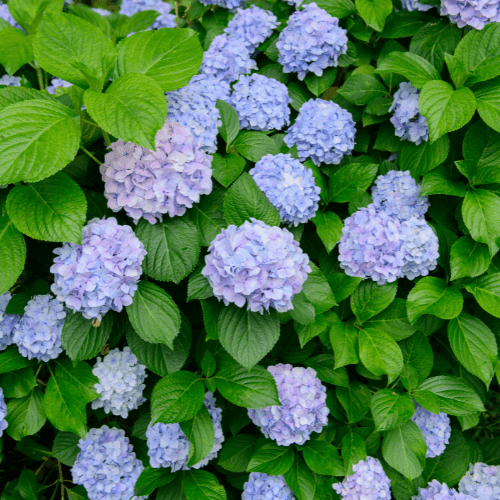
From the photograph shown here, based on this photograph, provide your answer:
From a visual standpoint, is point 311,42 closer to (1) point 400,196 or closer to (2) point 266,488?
(1) point 400,196

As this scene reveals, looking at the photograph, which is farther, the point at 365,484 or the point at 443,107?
the point at 365,484

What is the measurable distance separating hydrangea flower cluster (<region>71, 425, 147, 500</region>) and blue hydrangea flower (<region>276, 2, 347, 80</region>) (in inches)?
63.9

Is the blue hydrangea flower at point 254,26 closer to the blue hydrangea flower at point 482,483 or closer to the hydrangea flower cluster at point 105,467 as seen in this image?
the hydrangea flower cluster at point 105,467

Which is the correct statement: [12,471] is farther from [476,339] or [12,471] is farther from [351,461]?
[476,339]

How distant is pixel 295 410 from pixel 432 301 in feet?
1.98

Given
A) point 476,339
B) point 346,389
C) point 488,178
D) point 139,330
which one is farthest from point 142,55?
point 476,339

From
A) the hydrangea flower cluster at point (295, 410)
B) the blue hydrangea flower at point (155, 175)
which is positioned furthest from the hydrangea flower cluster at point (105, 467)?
the blue hydrangea flower at point (155, 175)

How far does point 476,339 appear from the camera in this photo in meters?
1.70

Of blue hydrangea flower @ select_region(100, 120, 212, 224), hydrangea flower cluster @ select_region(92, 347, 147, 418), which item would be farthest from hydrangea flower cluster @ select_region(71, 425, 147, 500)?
blue hydrangea flower @ select_region(100, 120, 212, 224)

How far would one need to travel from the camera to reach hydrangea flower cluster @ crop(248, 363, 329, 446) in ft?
5.33

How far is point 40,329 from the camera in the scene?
155cm

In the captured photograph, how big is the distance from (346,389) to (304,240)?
597 millimetres

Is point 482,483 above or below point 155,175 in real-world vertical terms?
below

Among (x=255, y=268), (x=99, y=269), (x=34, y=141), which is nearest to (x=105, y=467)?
(x=99, y=269)
